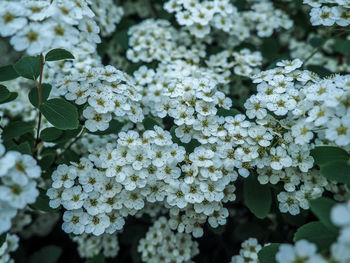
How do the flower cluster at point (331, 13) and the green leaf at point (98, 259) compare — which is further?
the green leaf at point (98, 259)

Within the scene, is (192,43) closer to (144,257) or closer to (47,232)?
(144,257)

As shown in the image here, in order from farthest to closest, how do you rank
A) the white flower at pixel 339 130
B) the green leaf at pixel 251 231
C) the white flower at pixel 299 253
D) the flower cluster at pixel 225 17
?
the flower cluster at pixel 225 17 < the green leaf at pixel 251 231 < the white flower at pixel 339 130 < the white flower at pixel 299 253

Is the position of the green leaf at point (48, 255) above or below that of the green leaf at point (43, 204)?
below

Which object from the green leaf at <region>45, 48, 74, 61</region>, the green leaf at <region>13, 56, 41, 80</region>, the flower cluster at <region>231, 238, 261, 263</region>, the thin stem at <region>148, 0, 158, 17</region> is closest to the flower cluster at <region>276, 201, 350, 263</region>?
the flower cluster at <region>231, 238, 261, 263</region>

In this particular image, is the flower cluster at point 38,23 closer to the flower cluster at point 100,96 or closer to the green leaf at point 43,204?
the flower cluster at point 100,96

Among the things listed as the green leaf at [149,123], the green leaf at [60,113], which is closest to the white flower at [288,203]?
the green leaf at [149,123]

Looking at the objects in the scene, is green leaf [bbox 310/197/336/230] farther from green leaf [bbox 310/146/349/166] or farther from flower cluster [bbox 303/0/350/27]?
flower cluster [bbox 303/0/350/27]

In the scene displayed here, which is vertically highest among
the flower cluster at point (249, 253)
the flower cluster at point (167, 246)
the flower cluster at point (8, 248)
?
the flower cluster at point (249, 253)

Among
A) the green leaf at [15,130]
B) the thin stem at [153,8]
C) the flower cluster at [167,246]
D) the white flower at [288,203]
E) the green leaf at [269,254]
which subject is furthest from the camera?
the thin stem at [153,8]
